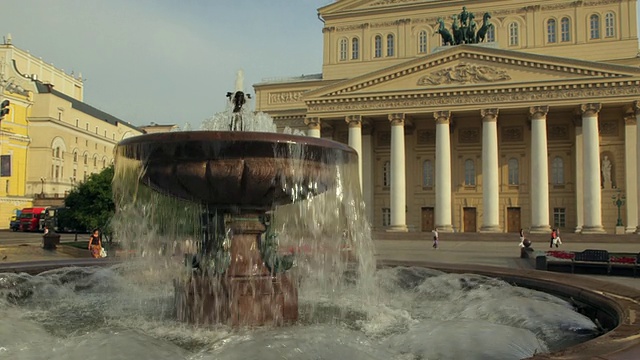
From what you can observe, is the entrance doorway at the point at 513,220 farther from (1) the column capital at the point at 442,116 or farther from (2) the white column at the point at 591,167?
(1) the column capital at the point at 442,116

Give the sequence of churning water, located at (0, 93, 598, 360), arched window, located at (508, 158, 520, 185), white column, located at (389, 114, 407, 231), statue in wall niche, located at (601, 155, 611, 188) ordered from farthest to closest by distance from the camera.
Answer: arched window, located at (508, 158, 520, 185) < white column, located at (389, 114, 407, 231) < statue in wall niche, located at (601, 155, 611, 188) < churning water, located at (0, 93, 598, 360)

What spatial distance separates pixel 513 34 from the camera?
48938 mm

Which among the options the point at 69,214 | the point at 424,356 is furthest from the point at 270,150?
the point at 69,214

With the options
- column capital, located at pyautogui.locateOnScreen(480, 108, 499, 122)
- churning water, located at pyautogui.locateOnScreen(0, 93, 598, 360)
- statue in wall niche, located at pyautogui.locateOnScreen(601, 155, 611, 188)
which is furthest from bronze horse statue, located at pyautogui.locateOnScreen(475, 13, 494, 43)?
churning water, located at pyautogui.locateOnScreen(0, 93, 598, 360)

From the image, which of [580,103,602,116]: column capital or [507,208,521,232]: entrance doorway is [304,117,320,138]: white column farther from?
[580,103,602,116]: column capital

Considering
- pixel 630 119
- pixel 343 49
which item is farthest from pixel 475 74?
pixel 343 49

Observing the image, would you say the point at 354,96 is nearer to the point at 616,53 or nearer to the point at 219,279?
the point at 616,53

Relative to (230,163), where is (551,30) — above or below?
above

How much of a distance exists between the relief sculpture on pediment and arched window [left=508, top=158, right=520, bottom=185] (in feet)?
24.3

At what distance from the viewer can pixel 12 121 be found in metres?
61.5

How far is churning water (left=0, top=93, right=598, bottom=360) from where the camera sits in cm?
485

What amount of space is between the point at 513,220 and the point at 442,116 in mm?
10140

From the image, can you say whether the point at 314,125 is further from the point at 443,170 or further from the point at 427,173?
the point at 443,170

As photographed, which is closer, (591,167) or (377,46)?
(591,167)
